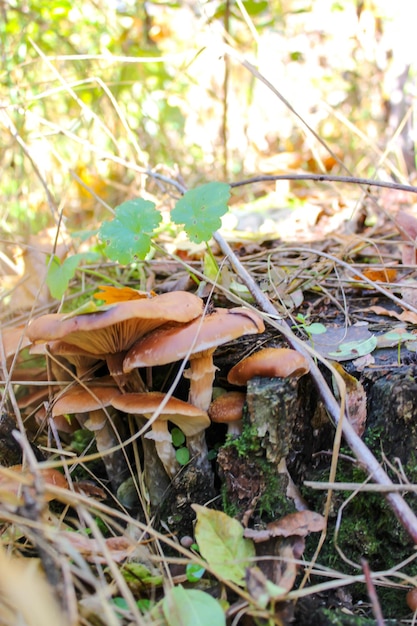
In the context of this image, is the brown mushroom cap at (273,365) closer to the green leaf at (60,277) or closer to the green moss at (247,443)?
the green moss at (247,443)

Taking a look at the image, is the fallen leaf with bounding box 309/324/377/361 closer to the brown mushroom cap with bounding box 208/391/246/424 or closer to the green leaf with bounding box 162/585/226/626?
the brown mushroom cap with bounding box 208/391/246/424

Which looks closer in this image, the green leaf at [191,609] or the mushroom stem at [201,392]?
the green leaf at [191,609]

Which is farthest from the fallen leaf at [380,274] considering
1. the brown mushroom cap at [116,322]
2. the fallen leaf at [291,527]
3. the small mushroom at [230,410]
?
the fallen leaf at [291,527]

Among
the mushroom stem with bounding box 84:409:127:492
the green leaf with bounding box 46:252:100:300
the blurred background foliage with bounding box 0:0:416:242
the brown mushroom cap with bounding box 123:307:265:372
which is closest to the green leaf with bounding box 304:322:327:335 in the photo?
the brown mushroom cap with bounding box 123:307:265:372

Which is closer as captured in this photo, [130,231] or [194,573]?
[194,573]

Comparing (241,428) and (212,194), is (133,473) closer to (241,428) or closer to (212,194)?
(241,428)

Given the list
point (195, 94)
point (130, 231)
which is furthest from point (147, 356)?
point (195, 94)

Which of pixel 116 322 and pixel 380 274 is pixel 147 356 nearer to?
pixel 116 322
